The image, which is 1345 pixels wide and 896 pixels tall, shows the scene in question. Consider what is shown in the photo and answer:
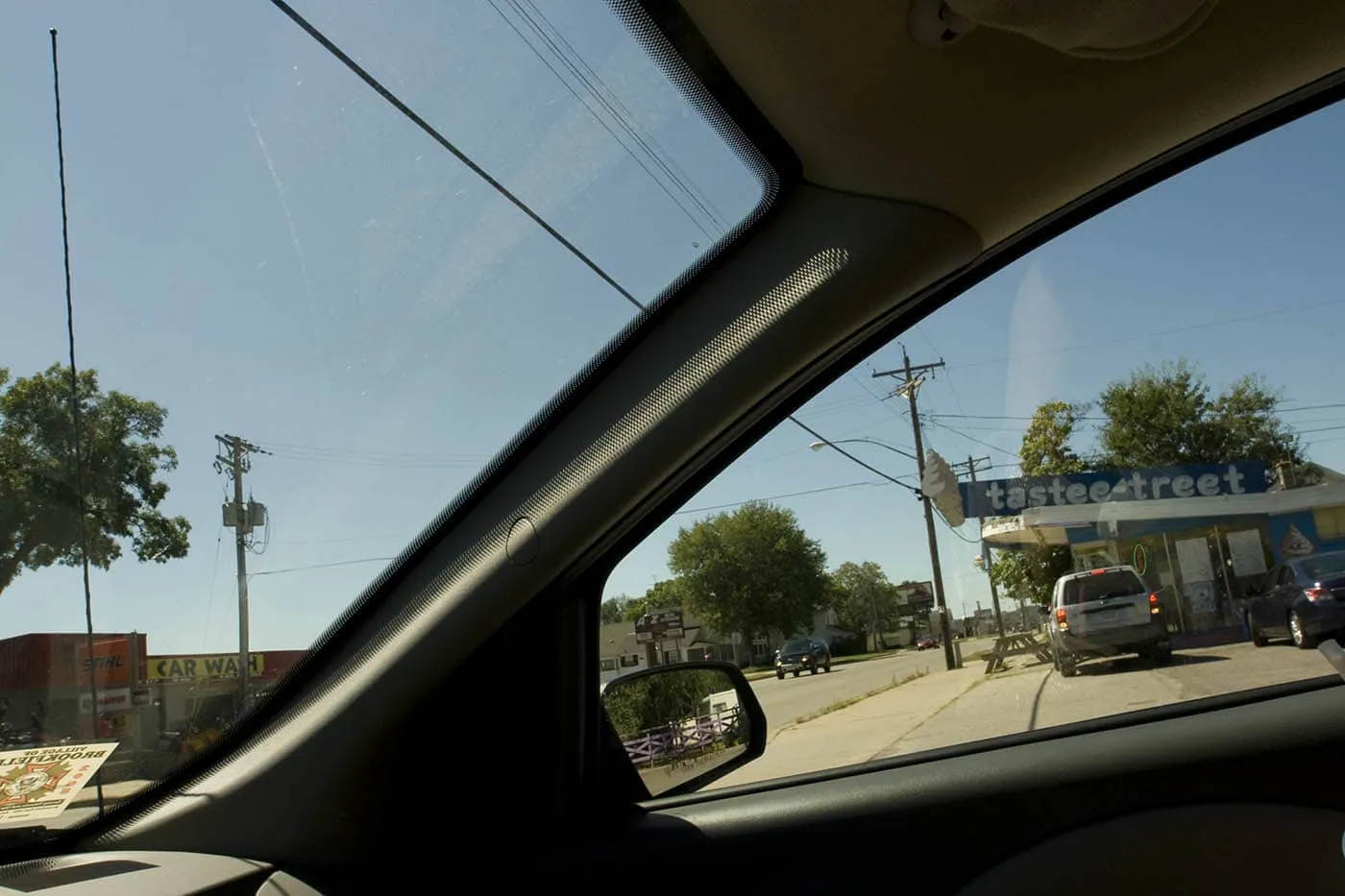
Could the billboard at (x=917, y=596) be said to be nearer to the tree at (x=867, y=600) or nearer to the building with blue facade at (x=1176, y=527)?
the tree at (x=867, y=600)

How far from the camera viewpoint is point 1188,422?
221cm

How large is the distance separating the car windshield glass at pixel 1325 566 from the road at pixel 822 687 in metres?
0.89

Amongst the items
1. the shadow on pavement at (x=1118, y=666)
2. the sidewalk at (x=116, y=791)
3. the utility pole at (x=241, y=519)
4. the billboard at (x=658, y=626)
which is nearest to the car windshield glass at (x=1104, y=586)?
the shadow on pavement at (x=1118, y=666)

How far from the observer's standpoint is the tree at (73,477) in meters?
2.10

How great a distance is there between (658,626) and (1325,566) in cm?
155

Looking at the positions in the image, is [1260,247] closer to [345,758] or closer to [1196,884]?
[1196,884]

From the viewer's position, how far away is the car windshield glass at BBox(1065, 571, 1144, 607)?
229 centimetres

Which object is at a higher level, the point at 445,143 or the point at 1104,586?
the point at 445,143

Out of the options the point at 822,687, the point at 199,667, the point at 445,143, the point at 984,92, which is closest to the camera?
the point at 984,92

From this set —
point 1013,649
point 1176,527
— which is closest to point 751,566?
point 1013,649

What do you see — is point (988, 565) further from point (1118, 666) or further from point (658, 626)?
point (658, 626)

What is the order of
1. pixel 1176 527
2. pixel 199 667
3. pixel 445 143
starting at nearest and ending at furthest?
pixel 445 143, pixel 1176 527, pixel 199 667

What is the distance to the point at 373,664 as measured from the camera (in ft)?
7.41

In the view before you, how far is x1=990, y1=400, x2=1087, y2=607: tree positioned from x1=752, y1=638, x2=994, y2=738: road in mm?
382
